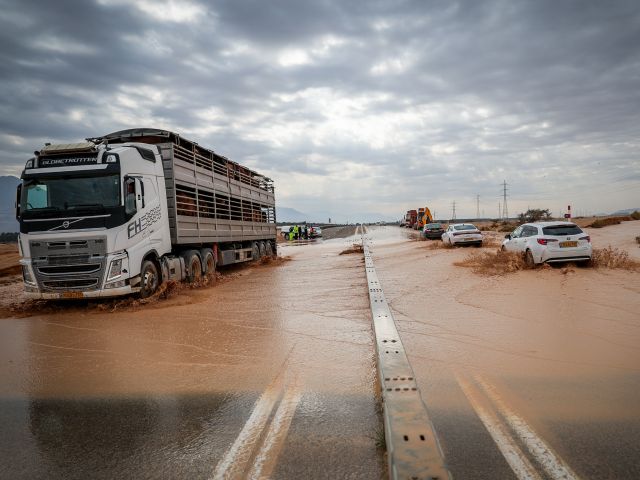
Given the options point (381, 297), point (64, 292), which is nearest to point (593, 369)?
point (381, 297)

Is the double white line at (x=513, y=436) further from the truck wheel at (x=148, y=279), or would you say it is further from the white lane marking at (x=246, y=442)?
the truck wheel at (x=148, y=279)

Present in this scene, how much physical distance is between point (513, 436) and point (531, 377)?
1.48 m

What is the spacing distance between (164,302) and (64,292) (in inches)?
77.1

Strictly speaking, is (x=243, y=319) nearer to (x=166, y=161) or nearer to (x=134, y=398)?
(x=134, y=398)

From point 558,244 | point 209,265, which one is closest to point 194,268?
point 209,265

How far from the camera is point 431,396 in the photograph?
4012mm

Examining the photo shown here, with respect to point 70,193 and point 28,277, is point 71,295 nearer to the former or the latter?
point 28,277

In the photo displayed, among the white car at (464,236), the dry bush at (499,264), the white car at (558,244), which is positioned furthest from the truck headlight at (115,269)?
the white car at (464,236)

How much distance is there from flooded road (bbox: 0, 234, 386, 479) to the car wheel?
798 cm

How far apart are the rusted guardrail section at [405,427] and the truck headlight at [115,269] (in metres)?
6.57

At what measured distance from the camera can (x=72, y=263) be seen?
8992 millimetres

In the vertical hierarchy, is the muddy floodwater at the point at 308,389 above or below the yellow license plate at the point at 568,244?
below

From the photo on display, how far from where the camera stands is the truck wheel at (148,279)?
32.7 feet

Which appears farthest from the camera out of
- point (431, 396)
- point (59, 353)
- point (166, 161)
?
point (166, 161)
